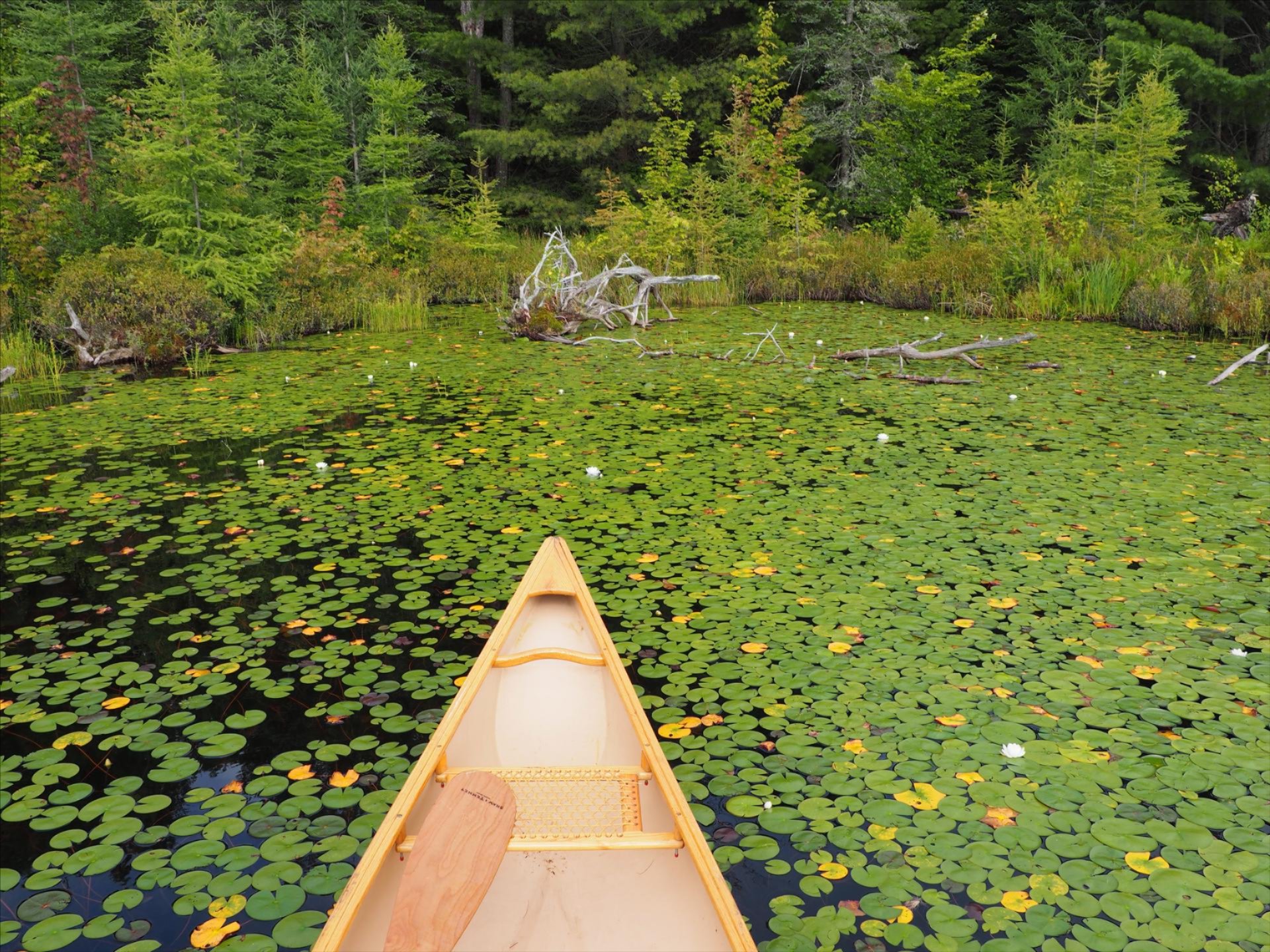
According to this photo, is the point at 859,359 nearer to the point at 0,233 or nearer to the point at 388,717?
the point at 388,717

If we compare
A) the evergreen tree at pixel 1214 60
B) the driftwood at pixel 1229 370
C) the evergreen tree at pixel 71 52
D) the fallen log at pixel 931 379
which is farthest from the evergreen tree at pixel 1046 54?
the evergreen tree at pixel 71 52

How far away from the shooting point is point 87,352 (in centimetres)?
897

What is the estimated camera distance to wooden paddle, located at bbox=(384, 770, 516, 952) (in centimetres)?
170

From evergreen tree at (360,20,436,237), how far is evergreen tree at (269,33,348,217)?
2.15 feet

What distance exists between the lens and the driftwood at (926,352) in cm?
824

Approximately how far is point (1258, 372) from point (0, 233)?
1211 cm

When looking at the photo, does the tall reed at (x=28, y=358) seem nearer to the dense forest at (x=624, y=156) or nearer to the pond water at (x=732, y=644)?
the dense forest at (x=624, y=156)

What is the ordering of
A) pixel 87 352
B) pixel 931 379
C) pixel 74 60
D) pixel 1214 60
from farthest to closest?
pixel 1214 60 < pixel 74 60 < pixel 87 352 < pixel 931 379

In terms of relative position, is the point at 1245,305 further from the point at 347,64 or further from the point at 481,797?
the point at 347,64

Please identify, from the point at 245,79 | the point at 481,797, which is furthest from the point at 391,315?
the point at 481,797

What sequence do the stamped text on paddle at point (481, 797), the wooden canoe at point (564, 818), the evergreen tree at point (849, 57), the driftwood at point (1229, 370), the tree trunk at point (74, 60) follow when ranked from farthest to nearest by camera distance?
the evergreen tree at point (849, 57) < the tree trunk at point (74, 60) < the driftwood at point (1229, 370) < the stamped text on paddle at point (481, 797) < the wooden canoe at point (564, 818)

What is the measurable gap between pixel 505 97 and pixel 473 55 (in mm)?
1050

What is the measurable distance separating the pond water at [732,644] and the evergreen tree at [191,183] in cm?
339

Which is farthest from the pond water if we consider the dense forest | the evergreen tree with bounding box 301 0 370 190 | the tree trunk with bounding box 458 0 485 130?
the tree trunk with bounding box 458 0 485 130
